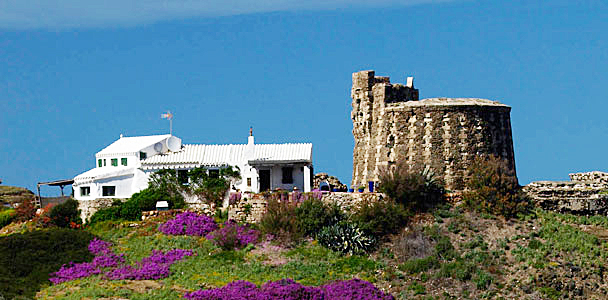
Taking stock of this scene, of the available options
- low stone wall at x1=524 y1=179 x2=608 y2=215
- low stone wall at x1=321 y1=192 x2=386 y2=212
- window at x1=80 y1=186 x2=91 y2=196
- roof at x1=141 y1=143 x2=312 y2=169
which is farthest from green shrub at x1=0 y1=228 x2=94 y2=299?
low stone wall at x1=524 y1=179 x2=608 y2=215

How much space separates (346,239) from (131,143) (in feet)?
69.7

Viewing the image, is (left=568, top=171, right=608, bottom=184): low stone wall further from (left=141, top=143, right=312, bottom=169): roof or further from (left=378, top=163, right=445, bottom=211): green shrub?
(left=141, top=143, right=312, bottom=169): roof

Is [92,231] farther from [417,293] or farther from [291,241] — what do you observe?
[417,293]

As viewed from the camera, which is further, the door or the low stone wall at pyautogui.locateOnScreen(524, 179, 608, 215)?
the door

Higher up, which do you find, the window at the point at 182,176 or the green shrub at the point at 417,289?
the window at the point at 182,176

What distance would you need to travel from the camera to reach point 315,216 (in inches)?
1965

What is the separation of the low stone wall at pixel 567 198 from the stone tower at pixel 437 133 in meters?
3.00

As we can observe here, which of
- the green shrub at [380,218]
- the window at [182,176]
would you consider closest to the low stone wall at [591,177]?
the green shrub at [380,218]

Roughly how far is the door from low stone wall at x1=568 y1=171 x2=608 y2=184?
20.7m

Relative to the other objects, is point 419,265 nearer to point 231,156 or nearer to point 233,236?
point 233,236

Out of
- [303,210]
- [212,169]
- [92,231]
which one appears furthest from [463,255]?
[92,231]

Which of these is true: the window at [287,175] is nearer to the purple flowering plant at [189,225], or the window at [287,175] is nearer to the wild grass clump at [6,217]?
the purple flowering plant at [189,225]

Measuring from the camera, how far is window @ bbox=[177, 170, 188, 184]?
→ 2301 inches

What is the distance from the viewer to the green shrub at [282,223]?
4966cm
